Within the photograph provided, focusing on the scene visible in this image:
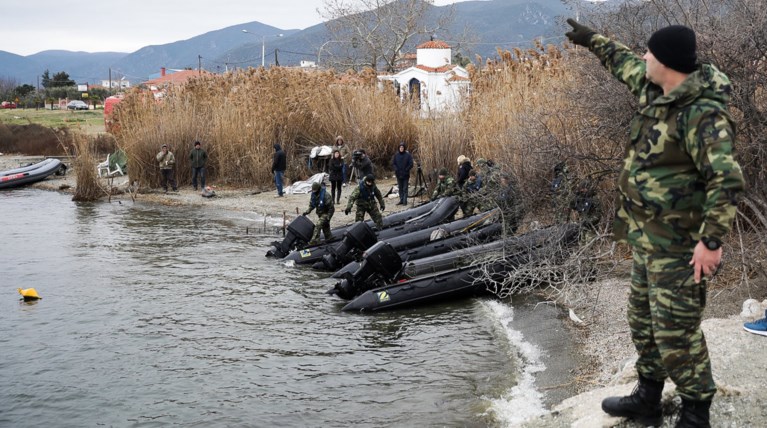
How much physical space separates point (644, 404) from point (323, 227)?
39.5ft

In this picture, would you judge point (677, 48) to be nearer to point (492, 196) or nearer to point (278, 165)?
point (492, 196)

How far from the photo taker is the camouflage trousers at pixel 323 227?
16312 mm

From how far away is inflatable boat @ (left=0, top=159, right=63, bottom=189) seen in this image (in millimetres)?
31038

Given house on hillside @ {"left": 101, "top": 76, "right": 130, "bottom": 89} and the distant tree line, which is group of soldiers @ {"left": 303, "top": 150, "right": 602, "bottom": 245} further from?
the distant tree line

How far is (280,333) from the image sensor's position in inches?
454

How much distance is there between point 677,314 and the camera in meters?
4.29

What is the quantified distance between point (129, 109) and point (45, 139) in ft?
53.1

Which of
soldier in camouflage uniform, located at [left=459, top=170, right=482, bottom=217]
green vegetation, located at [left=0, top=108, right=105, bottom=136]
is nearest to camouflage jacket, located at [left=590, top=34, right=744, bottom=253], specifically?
soldier in camouflage uniform, located at [left=459, top=170, right=482, bottom=217]

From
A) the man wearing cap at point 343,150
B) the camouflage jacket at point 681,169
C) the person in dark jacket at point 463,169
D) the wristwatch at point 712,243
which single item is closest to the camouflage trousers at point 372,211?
the person in dark jacket at point 463,169

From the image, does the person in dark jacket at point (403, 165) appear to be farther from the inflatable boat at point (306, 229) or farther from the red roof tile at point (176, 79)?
the red roof tile at point (176, 79)

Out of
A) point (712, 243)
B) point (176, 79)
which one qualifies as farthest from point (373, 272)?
point (176, 79)

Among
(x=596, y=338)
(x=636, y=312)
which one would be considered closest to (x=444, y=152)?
(x=596, y=338)

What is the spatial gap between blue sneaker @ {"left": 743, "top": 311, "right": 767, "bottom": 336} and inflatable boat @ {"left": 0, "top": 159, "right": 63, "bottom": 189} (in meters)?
30.1

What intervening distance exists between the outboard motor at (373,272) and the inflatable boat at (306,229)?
322cm
